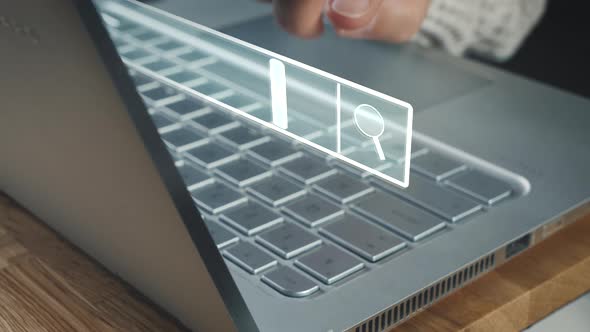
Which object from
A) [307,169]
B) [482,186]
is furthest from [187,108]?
[482,186]

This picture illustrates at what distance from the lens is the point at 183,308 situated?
0.38 meters

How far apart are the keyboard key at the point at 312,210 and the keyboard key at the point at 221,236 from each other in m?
0.04

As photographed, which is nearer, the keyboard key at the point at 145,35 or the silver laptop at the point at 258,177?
the silver laptop at the point at 258,177

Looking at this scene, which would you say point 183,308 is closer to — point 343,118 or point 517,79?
point 343,118

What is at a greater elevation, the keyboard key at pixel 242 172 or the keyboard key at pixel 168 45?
the keyboard key at pixel 168 45

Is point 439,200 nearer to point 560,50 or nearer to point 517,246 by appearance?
point 517,246

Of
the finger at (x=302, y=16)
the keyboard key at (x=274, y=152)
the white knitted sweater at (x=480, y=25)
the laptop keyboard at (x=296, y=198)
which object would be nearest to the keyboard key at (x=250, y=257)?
the laptop keyboard at (x=296, y=198)

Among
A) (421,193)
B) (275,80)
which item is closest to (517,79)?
(421,193)

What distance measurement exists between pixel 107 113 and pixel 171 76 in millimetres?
362

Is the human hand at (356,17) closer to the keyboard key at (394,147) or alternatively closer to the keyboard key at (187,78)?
the keyboard key at (187,78)

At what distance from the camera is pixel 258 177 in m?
0.52

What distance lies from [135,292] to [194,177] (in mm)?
109

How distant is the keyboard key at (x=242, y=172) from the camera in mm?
513

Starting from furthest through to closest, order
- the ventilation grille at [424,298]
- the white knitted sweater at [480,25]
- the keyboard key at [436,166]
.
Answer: the white knitted sweater at [480,25] < the keyboard key at [436,166] < the ventilation grille at [424,298]
